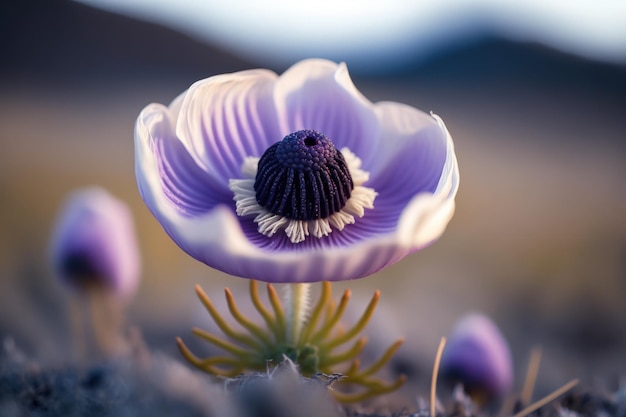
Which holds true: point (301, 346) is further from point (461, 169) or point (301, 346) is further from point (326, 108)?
point (461, 169)

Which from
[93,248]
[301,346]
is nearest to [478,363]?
[301,346]

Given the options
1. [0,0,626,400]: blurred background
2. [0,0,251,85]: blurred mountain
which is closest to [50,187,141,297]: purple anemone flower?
[0,0,626,400]: blurred background

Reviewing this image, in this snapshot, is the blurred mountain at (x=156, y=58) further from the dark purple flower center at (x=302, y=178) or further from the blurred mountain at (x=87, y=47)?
the dark purple flower center at (x=302, y=178)

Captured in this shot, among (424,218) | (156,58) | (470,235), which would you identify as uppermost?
(156,58)

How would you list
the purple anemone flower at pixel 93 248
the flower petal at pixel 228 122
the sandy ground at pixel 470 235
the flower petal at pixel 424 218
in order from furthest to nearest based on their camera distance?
the sandy ground at pixel 470 235
the purple anemone flower at pixel 93 248
the flower petal at pixel 228 122
the flower petal at pixel 424 218

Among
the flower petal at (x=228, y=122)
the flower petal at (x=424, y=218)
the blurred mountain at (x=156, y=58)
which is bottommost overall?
the flower petal at (x=424, y=218)

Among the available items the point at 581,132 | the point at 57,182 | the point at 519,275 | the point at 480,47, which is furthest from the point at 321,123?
the point at 480,47

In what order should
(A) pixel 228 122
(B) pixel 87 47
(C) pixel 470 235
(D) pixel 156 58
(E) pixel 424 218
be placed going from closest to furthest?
(E) pixel 424 218, (A) pixel 228 122, (C) pixel 470 235, (B) pixel 87 47, (D) pixel 156 58

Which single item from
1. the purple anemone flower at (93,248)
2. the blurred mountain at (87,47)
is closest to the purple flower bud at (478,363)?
the purple anemone flower at (93,248)
